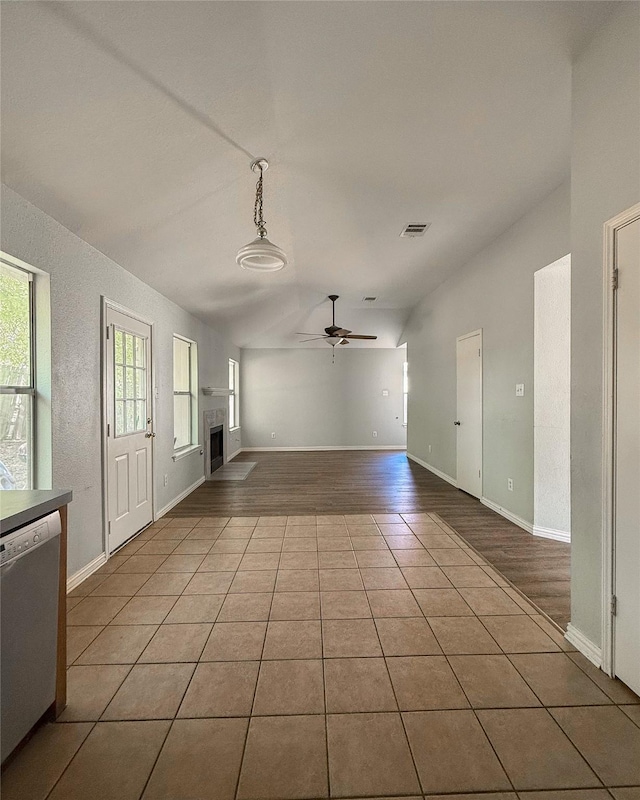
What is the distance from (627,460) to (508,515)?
2.54 m

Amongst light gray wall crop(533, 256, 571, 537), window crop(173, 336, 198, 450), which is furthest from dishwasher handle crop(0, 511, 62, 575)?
window crop(173, 336, 198, 450)

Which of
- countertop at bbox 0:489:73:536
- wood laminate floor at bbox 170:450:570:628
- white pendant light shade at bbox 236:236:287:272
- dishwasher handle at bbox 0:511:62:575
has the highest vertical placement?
white pendant light shade at bbox 236:236:287:272

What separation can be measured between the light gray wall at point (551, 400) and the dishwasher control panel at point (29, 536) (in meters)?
3.56

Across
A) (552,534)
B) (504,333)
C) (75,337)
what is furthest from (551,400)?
(75,337)

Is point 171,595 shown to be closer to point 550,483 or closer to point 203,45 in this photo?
point 203,45

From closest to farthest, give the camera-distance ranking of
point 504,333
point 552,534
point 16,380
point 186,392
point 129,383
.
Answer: point 16,380 < point 552,534 < point 129,383 < point 504,333 < point 186,392

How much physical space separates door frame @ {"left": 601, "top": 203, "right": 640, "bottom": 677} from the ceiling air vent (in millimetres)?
2125

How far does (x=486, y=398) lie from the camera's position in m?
4.44

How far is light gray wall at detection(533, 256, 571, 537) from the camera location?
3.41m

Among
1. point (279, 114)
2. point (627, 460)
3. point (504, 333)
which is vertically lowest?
point (627, 460)

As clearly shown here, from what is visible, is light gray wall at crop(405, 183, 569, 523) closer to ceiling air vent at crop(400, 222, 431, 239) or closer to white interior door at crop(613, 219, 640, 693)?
ceiling air vent at crop(400, 222, 431, 239)

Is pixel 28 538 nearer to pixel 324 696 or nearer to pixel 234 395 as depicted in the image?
pixel 324 696

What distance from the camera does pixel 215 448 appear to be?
6816 millimetres

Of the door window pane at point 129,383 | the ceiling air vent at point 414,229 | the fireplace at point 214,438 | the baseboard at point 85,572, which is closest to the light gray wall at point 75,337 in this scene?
the baseboard at point 85,572
